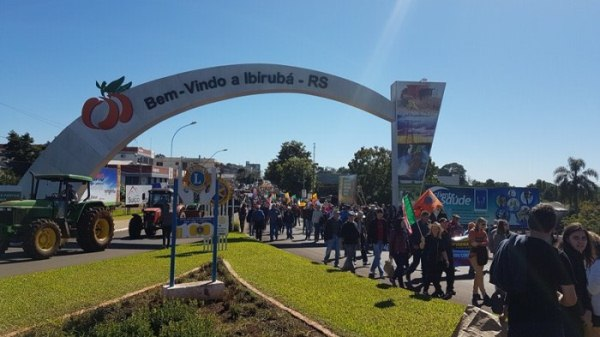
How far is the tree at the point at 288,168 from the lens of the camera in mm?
85375

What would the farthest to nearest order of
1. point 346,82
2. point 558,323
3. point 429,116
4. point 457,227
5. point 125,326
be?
point 429,116, point 346,82, point 457,227, point 125,326, point 558,323

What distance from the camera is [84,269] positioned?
11766mm

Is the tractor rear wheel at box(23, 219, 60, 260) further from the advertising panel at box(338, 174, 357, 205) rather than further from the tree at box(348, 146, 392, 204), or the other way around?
the tree at box(348, 146, 392, 204)

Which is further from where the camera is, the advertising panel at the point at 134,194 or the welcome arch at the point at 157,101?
the advertising panel at the point at 134,194

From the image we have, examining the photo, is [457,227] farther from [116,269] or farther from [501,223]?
[116,269]

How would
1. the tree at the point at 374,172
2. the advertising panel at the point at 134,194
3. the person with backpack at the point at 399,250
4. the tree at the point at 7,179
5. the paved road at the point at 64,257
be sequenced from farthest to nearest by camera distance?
the tree at the point at 374,172 → the tree at the point at 7,179 → the advertising panel at the point at 134,194 → the paved road at the point at 64,257 → the person with backpack at the point at 399,250

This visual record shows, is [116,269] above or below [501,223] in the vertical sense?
below

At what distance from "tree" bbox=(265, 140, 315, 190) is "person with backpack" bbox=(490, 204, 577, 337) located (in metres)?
80.9

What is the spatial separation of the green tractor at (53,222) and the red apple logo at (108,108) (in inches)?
232

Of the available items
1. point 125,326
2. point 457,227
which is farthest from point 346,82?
point 125,326

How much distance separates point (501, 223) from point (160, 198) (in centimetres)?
1757

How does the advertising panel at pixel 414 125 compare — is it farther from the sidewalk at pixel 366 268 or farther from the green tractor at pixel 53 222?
the green tractor at pixel 53 222

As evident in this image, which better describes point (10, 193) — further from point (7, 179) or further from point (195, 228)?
point (195, 228)

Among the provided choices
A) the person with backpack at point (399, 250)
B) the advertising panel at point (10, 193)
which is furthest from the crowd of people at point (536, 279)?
the advertising panel at point (10, 193)
